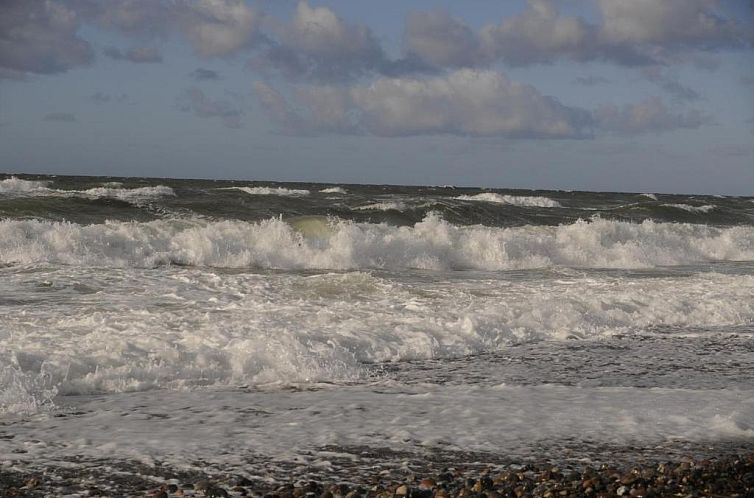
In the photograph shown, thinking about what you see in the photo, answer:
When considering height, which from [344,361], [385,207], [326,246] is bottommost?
[344,361]

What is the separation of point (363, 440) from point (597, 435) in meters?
1.48

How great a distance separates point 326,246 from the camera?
17.1 metres

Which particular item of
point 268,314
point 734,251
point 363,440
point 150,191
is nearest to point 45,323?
point 268,314

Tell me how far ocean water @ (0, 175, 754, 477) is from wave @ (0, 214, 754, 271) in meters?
0.09

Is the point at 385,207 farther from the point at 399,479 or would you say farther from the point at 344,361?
the point at 399,479

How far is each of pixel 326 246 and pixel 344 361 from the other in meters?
10.2

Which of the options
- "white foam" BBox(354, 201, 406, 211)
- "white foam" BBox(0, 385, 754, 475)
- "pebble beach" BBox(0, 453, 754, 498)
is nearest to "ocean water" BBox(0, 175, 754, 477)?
"white foam" BBox(0, 385, 754, 475)

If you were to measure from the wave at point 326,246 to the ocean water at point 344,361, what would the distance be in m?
0.09

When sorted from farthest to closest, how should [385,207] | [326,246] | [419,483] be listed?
[385,207] < [326,246] < [419,483]

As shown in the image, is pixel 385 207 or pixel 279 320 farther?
pixel 385 207

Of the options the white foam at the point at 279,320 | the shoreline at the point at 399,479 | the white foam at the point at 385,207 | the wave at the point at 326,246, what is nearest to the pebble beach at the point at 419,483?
the shoreline at the point at 399,479

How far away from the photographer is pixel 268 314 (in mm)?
9133

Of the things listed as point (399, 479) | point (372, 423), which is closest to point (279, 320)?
point (372, 423)

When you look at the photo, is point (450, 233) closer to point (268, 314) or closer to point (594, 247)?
point (594, 247)
